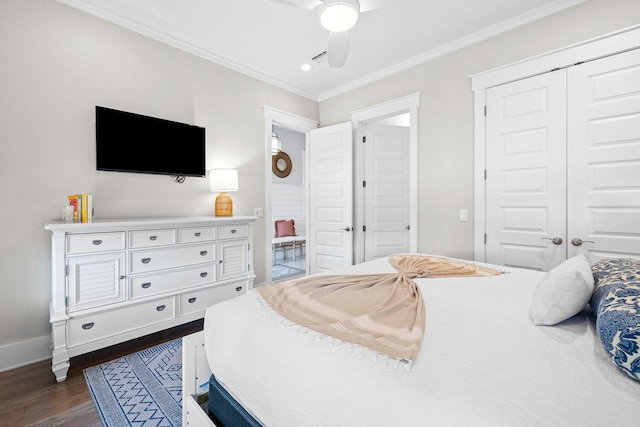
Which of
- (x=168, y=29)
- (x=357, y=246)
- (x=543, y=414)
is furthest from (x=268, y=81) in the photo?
(x=543, y=414)

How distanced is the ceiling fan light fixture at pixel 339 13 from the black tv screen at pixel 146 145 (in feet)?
6.13

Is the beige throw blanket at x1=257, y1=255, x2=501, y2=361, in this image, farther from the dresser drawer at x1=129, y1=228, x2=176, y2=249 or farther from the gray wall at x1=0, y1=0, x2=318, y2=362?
the gray wall at x1=0, y1=0, x2=318, y2=362

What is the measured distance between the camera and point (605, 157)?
7.25 feet

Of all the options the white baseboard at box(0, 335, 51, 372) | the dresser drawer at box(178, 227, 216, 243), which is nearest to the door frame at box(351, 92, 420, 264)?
the dresser drawer at box(178, 227, 216, 243)

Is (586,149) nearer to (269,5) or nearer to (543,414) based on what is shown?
(543,414)

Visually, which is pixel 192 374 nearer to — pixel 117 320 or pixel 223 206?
pixel 117 320

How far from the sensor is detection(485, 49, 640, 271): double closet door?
214 centimetres

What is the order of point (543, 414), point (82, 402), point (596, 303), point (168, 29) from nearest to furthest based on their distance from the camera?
point (543, 414) < point (596, 303) < point (82, 402) < point (168, 29)

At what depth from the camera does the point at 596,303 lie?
104 centimetres

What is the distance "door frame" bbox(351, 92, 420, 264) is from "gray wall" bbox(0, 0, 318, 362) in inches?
76.0

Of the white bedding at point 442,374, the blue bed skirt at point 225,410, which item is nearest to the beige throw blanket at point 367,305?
the white bedding at point 442,374

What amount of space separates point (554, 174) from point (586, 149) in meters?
0.26

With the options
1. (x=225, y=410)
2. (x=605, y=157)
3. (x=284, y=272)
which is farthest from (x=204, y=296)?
(x=605, y=157)

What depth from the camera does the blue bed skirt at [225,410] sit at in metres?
1.05
